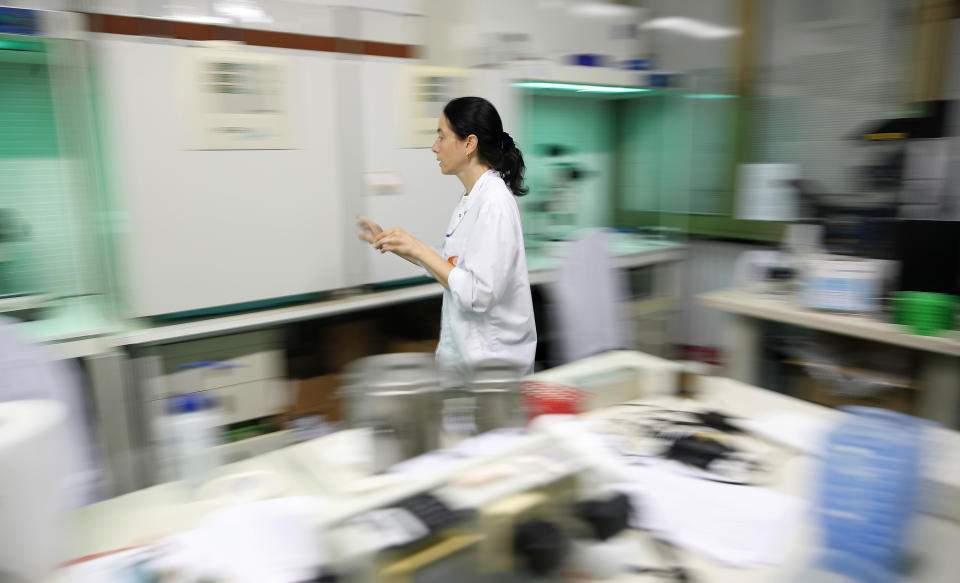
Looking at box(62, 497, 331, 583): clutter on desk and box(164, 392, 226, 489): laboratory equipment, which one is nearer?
box(62, 497, 331, 583): clutter on desk

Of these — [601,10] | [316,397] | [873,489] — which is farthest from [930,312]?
[601,10]

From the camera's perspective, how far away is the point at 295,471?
3.71 feet

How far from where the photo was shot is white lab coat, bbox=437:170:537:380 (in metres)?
1.68

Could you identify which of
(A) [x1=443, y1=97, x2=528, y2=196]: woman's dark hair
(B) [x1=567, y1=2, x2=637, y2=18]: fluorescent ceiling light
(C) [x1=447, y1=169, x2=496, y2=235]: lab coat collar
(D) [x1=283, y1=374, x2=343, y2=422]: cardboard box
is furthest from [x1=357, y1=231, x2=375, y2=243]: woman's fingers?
(B) [x1=567, y1=2, x2=637, y2=18]: fluorescent ceiling light

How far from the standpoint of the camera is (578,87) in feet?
10.4

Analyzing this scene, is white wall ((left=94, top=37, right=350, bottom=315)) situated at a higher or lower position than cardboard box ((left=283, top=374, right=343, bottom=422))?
higher

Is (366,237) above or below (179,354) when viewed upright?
above

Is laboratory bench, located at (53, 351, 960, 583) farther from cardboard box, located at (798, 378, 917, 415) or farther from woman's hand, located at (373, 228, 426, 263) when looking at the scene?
cardboard box, located at (798, 378, 917, 415)

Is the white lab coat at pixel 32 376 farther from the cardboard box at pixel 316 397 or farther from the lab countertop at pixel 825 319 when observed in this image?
the lab countertop at pixel 825 319

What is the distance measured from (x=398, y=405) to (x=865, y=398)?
7.06 ft

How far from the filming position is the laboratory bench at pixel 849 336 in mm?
2008

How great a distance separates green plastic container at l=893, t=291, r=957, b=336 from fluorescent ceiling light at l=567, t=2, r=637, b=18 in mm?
2310

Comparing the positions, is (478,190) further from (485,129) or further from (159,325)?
(159,325)

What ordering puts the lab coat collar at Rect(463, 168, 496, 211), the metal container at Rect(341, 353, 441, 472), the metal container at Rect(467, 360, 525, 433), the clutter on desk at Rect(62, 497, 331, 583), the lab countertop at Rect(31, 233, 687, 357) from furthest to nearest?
1. the lab coat collar at Rect(463, 168, 496, 211)
2. the lab countertop at Rect(31, 233, 687, 357)
3. the metal container at Rect(467, 360, 525, 433)
4. the metal container at Rect(341, 353, 441, 472)
5. the clutter on desk at Rect(62, 497, 331, 583)
